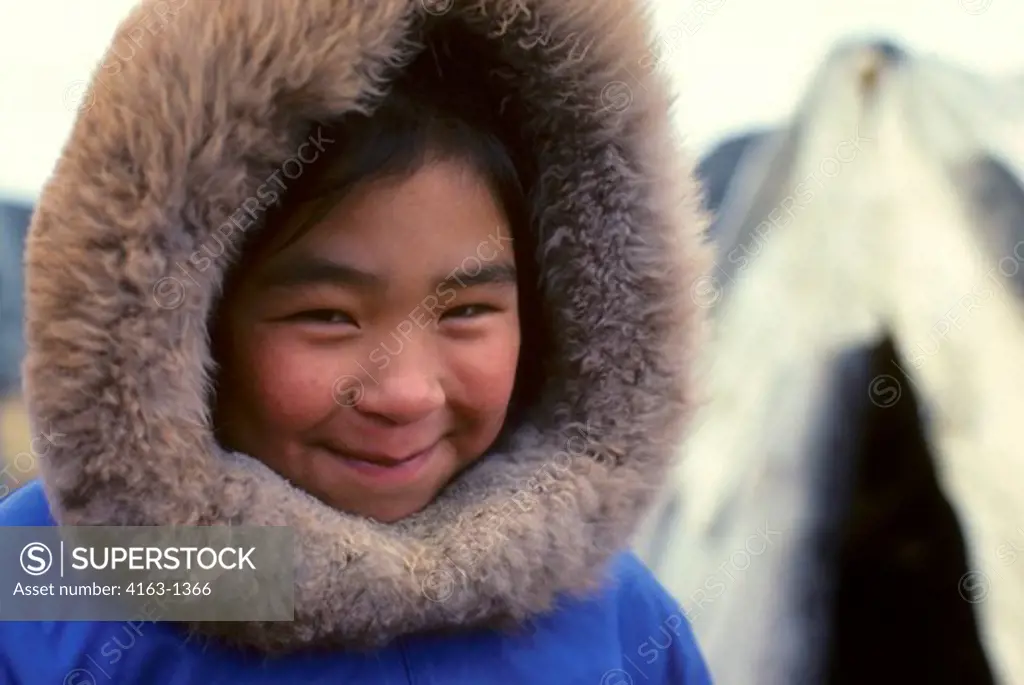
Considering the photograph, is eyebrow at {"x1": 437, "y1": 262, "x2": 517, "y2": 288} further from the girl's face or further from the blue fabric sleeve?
the blue fabric sleeve

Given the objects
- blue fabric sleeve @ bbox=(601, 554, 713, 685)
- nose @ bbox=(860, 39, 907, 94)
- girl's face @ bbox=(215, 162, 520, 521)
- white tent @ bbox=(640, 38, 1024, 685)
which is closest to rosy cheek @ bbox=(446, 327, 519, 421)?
girl's face @ bbox=(215, 162, 520, 521)

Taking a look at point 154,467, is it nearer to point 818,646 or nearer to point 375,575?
point 375,575

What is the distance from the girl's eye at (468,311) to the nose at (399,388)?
0.03m

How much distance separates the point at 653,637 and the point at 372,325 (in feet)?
0.90

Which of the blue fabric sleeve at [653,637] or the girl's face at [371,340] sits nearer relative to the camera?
the girl's face at [371,340]

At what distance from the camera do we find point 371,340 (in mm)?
436

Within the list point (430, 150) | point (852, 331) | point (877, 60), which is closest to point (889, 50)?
point (877, 60)

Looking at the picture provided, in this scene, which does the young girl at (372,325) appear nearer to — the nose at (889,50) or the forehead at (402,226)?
the forehead at (402,226)

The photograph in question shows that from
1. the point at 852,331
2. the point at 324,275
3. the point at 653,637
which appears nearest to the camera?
the point at 324,275

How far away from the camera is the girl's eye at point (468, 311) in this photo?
46 centimetres

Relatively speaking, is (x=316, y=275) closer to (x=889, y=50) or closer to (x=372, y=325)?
(x=372, y=325)

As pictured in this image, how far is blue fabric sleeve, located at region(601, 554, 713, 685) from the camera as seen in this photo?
547 millimetres

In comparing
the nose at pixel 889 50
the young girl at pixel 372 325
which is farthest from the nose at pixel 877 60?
the young girl at pixel 372 325

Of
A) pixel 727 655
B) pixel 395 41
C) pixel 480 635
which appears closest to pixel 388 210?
pixel 395 41
